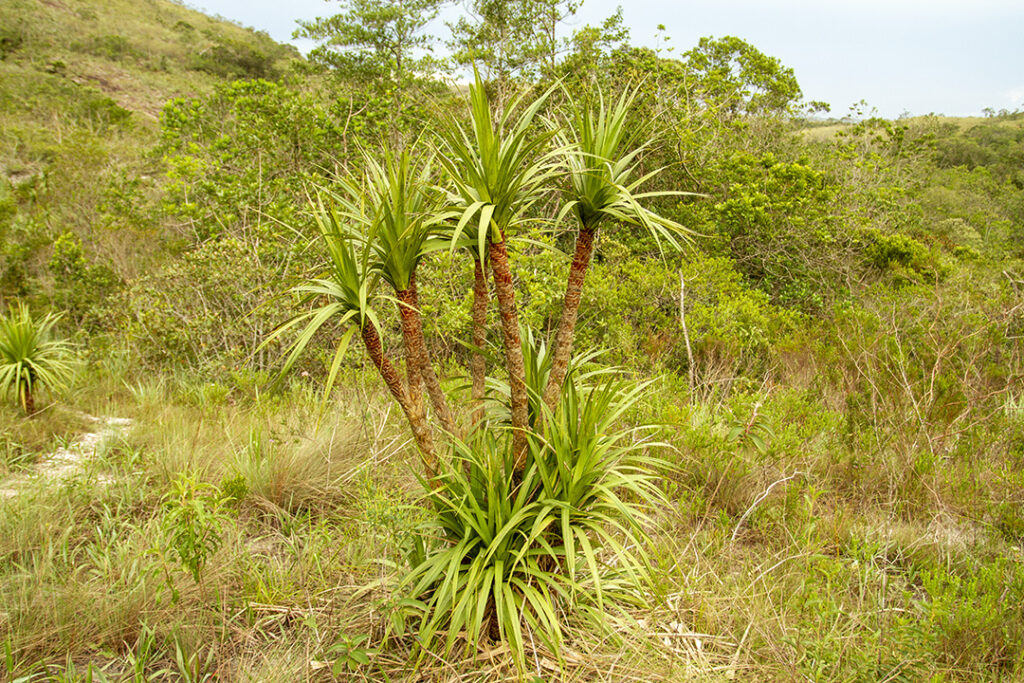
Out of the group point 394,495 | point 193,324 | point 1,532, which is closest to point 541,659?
point 394,495

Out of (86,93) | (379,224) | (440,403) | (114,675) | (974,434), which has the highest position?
(86,93)

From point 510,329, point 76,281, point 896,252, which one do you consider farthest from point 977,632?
point 76,281

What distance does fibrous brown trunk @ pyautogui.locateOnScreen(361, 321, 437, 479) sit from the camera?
1.77m

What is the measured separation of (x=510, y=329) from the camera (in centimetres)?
181

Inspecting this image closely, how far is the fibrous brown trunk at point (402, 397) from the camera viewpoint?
5.82 ft

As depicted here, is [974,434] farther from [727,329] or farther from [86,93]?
[86,93]

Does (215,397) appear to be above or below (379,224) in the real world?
below

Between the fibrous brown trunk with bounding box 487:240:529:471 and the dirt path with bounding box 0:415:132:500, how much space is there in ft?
9.65

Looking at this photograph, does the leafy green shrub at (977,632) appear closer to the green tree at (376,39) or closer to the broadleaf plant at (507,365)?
the broadleaf plant at (507,365)

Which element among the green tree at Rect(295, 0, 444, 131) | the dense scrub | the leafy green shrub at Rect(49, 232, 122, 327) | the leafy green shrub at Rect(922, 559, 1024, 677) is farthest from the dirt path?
the green tree at Rect(295, 0, 444, 131)

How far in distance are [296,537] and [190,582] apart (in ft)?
1.84

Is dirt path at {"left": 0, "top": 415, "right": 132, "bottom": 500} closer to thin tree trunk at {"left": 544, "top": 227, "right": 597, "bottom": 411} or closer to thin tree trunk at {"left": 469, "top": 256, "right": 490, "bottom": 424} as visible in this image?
thin tree trunk at {"left": 469, "top": 256, "right": 490, "bottom": 424}

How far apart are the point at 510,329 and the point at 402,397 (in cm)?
44

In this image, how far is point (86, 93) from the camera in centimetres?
1700
